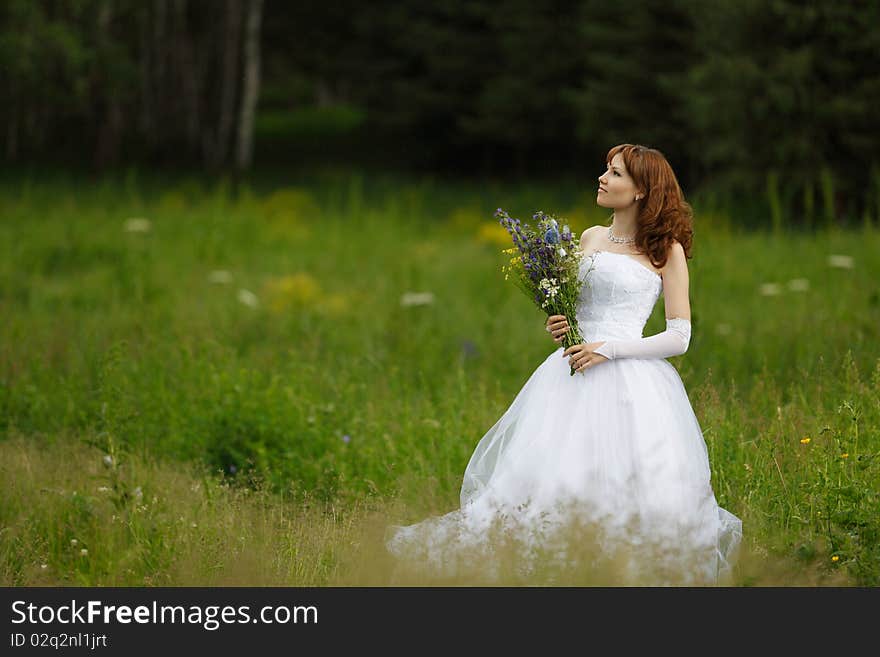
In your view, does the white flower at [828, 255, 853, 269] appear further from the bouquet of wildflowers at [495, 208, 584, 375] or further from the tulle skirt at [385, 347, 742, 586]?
the bouquet of wildflowers at [495, 208, 584, 375]

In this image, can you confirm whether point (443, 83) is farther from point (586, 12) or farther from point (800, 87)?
point (800, 87)

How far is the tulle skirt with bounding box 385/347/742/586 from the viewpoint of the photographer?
3.62 meters

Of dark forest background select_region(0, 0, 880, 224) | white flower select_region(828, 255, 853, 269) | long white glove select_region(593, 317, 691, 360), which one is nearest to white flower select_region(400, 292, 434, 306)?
white flower select_region(828, 255, 853, 269)

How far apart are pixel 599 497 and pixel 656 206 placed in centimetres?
108

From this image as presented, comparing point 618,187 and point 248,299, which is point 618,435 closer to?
point 618,187

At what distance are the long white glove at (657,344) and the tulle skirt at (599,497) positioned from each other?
0.21 feet

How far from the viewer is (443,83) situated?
26.3m

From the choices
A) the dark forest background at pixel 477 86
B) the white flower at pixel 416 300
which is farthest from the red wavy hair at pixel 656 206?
the dark forest background at pixel 477 86

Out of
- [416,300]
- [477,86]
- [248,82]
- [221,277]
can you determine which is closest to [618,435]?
[416,300]

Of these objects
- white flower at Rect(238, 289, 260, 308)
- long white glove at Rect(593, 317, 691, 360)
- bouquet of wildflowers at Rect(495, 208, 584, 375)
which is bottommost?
white flower at Rect(238, 289, 260, 308)

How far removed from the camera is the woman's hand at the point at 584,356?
12.9ft

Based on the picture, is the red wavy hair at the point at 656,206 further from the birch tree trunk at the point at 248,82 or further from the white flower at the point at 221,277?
the birch tree trunk at the point at 248,82

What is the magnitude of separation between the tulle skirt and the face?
595 mm

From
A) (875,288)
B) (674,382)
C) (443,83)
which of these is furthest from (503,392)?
(443,83)
